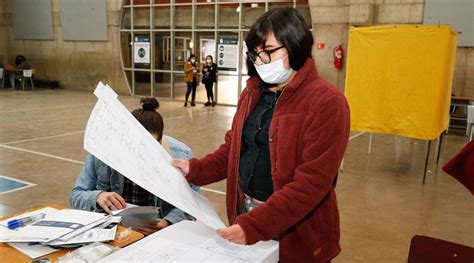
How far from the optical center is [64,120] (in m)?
8.92

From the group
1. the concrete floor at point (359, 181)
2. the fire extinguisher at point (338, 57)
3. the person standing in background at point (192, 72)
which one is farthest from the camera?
the person standing in background at point (192, 72)

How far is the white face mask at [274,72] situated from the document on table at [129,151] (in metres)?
0.44

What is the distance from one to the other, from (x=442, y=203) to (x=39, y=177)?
458cm

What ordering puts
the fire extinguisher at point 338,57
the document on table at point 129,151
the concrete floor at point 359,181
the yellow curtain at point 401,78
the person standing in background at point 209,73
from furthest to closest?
the person standing in background at point 209,73 < the fire extinguisher at point 338,57 < the yellow curtain at point 401,78 < the concrete floor at point 359,181 < the document on table at point 129,151

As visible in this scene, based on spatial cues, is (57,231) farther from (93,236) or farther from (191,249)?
(191,249)

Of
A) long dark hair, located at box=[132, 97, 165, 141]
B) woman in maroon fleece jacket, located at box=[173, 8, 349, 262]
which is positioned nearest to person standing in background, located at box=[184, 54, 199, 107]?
long dark hair, located at box=[132, 97, 165, 141]

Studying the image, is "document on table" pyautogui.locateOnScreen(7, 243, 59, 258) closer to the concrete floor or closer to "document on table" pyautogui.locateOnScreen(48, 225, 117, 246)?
"document on table" pyautogui.locateOnScreen(48, 225, 117, 246)

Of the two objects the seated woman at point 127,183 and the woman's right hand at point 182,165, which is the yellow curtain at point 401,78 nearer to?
the seated woman at point 127,183

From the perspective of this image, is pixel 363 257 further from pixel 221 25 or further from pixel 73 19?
pixel 73 19

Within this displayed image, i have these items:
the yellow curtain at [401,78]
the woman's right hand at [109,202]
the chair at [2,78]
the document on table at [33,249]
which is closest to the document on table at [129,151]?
the document on table at [33,249]

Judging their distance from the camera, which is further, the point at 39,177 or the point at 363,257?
the point at 39,177

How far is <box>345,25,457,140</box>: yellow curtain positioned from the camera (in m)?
4.85

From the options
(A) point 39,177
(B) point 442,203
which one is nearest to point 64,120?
(A) point 39,177

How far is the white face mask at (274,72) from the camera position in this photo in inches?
53.4
